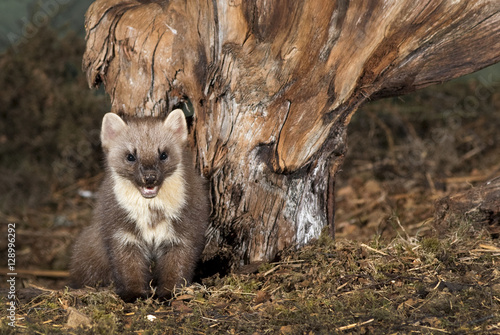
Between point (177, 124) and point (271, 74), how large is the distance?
2.77 ft

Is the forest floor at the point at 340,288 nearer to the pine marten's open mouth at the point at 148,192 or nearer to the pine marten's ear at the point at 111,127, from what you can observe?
the pine marten's open mouth at the point at 148,192

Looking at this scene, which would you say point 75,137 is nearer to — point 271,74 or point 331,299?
point 271,74

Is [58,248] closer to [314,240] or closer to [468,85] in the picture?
[314,240]

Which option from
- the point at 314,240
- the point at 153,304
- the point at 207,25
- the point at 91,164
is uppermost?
the point at 207,25

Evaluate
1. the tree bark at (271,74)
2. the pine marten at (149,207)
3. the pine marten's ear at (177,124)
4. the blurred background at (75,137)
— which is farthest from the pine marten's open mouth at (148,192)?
the blurred background at (75,137)

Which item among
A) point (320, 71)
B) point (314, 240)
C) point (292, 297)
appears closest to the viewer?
point (292, 297)

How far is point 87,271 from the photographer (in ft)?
15.6

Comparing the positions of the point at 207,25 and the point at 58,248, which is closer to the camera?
the point at 207,25

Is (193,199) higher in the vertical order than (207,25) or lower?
lower

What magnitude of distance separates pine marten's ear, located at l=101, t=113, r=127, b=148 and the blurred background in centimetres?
307

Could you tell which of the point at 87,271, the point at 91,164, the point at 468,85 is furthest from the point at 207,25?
the point at 468,85

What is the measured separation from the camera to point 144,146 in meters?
4.27

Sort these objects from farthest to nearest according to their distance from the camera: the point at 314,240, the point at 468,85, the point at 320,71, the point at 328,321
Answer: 1. the point at 468,85
2. the point at 314,240
3. the point at 320,71
4. the point at 328,321

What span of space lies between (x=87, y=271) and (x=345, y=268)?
213cm
